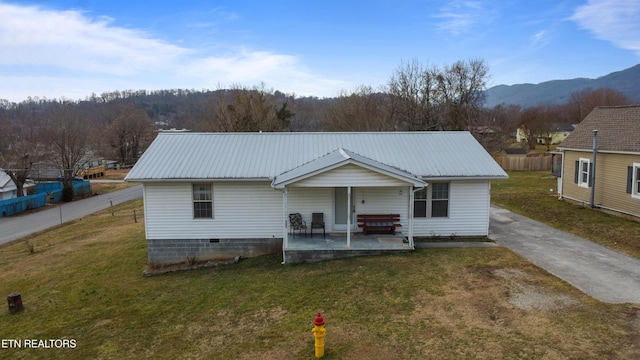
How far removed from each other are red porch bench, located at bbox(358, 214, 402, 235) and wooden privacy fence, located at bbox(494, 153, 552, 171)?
29.0 metres

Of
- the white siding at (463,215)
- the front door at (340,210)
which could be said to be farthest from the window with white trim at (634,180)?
the front door at (340,210)

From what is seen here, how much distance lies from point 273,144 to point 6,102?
4048 inches

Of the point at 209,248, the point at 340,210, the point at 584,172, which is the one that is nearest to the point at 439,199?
the point at 340,210

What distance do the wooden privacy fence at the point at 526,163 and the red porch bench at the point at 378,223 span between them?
29.0 metres

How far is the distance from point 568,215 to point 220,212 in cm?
1557

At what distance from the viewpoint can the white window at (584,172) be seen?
64.6 ft

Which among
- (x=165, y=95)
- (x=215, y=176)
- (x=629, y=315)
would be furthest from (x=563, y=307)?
(x=165, y=95)

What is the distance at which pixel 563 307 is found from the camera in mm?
8594

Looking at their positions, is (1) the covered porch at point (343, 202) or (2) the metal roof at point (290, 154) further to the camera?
(2) the metal roof at point (290, 154)

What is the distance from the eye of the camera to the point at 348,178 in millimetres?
12562

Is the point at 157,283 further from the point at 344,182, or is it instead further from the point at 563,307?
the point at 563,307

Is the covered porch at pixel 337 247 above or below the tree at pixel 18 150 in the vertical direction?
below

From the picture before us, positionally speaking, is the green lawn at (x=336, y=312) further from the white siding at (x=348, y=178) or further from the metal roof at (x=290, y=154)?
the metal roof at (x=290, y=154)

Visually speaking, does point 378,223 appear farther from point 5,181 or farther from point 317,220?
point 5,181
